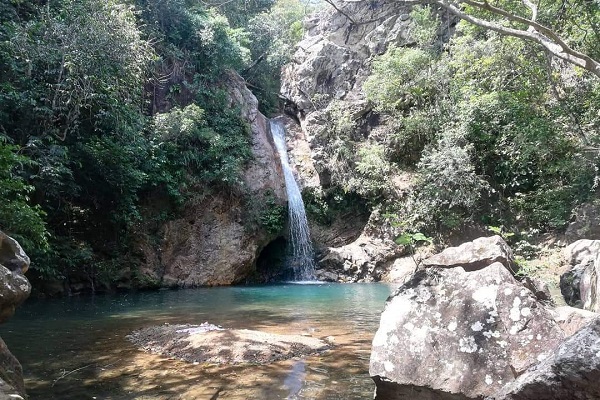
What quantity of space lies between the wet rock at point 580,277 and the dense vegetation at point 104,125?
6.49m

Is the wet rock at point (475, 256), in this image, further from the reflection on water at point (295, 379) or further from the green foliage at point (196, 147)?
the green foliage at point (196, 147)

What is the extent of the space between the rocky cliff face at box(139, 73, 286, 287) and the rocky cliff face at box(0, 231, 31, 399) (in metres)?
10.8

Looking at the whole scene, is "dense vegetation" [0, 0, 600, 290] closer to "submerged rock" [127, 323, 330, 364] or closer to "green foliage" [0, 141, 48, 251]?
"green foliage" [0, 141, 48, 251]

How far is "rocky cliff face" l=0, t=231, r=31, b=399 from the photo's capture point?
127 inches

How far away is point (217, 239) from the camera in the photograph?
16.1m

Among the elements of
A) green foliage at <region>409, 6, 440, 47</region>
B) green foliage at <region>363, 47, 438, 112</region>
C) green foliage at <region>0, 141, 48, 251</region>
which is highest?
green foliage at <region>409, 6, 440, 47</region>

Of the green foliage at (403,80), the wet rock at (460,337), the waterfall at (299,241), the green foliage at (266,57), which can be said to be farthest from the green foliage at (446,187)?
the wet rock at (460,337)

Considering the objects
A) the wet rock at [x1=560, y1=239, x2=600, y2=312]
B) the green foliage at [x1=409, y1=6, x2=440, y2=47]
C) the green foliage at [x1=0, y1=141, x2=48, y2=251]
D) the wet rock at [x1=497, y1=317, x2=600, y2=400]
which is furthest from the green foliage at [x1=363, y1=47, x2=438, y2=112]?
the wet rock at [x1=497, y1=317, x2=600, y2=400]

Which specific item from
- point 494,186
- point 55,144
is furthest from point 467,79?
point 55,144

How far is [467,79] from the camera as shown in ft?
54.1

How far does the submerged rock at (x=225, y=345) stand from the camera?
189 inches

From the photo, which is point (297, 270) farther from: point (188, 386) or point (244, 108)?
point (188, 386)

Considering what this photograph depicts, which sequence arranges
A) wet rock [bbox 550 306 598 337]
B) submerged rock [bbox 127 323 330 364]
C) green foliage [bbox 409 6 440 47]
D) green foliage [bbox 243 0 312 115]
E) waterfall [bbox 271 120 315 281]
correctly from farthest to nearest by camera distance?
green foliage [bbox 243 0 312 115], green foliage [bbox 409 6 440 47], waterfall [bbox 271 120 315 281], submerged rock [bbox 127 323 330 364], wet rock [bbox 550 306 598 337]

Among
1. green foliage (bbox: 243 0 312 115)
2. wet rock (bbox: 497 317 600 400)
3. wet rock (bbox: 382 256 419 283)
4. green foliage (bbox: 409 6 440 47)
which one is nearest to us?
wet rock (bbox: 497 317 600 400)
